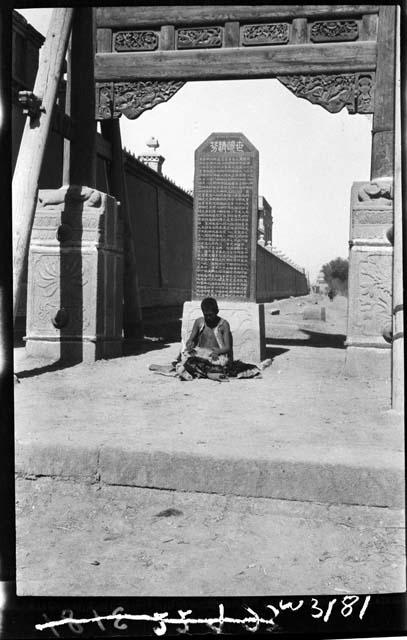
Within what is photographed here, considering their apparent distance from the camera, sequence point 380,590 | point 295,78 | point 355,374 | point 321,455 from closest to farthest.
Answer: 1. point 380,590
2. point 321,455
3. point 355,374
4. point 295,78

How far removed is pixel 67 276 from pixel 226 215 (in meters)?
2.38

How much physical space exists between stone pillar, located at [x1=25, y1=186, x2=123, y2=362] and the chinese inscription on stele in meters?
1.67

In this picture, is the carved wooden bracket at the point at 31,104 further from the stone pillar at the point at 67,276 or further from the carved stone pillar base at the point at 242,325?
the carved stone pillar base at the point at 242,325

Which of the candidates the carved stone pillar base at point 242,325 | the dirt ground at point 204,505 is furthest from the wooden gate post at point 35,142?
the carved stone pillar base at point 242,325

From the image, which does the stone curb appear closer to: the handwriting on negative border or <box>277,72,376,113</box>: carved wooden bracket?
the handwriting on negative border

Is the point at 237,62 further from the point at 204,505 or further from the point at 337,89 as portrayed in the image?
the point at 204,505

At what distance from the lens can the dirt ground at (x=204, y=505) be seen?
2367mm

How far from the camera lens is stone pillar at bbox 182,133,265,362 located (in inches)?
306

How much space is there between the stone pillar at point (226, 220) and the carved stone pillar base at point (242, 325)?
4cm

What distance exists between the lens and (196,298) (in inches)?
314

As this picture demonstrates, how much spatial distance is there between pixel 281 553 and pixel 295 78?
18.3ft

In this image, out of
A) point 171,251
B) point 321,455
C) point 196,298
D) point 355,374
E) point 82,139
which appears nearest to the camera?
point 321,455

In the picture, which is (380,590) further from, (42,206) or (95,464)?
(42,206)

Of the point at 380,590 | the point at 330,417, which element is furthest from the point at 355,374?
the point at 380,590
